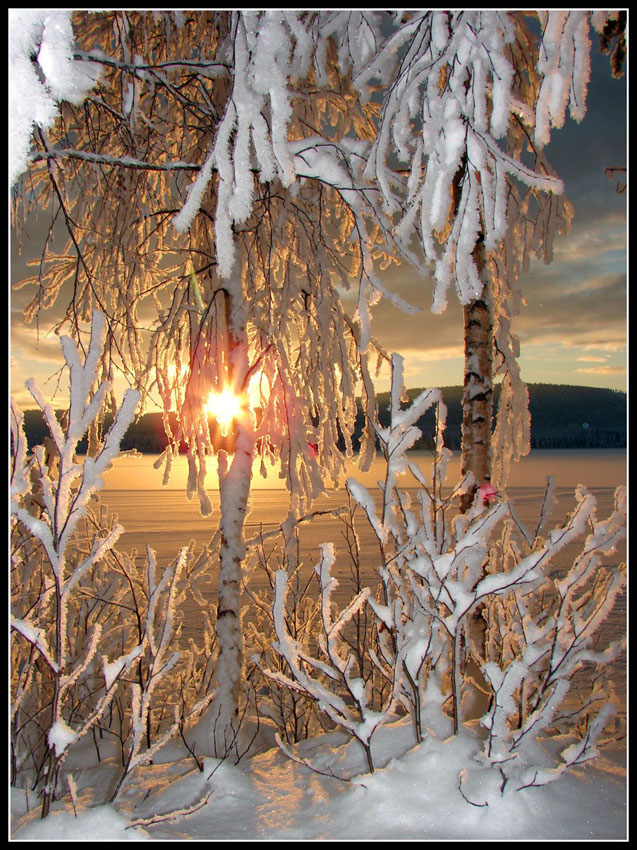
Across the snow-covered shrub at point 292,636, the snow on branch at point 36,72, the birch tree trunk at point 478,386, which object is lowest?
the snow-covered shrub at point 292,636

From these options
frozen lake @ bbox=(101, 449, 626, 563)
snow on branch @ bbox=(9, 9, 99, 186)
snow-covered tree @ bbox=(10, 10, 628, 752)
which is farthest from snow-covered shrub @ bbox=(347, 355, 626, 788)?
frozen lake @ bbox=(101, 449, 626, 563)

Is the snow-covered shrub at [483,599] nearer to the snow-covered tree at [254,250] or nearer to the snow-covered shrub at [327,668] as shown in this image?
the snow-covered shrub at [327,668]

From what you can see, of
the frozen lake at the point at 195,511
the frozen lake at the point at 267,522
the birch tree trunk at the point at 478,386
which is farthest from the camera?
the frozen lake at the point at 195,511

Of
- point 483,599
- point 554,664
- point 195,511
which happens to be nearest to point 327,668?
point 483,599

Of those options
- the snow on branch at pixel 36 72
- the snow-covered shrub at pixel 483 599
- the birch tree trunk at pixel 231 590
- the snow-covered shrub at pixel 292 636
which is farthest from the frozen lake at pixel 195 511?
the snow on branch at pixel 36 72

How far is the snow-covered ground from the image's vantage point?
2070 millimetres

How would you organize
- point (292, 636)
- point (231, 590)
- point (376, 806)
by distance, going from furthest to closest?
1. point (292, 636)
2. point (231, 590)
3. point (376, 806)

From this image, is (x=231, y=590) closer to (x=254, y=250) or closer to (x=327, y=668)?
(x=327, y=668)

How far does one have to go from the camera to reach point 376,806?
218 cm

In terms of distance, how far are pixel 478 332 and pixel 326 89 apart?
6.27 ft

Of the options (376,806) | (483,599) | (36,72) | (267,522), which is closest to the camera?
(36,72)

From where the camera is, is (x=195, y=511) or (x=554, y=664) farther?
(x=195, y=511)

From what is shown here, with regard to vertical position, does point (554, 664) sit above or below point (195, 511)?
above

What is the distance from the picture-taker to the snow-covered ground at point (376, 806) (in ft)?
6.79
